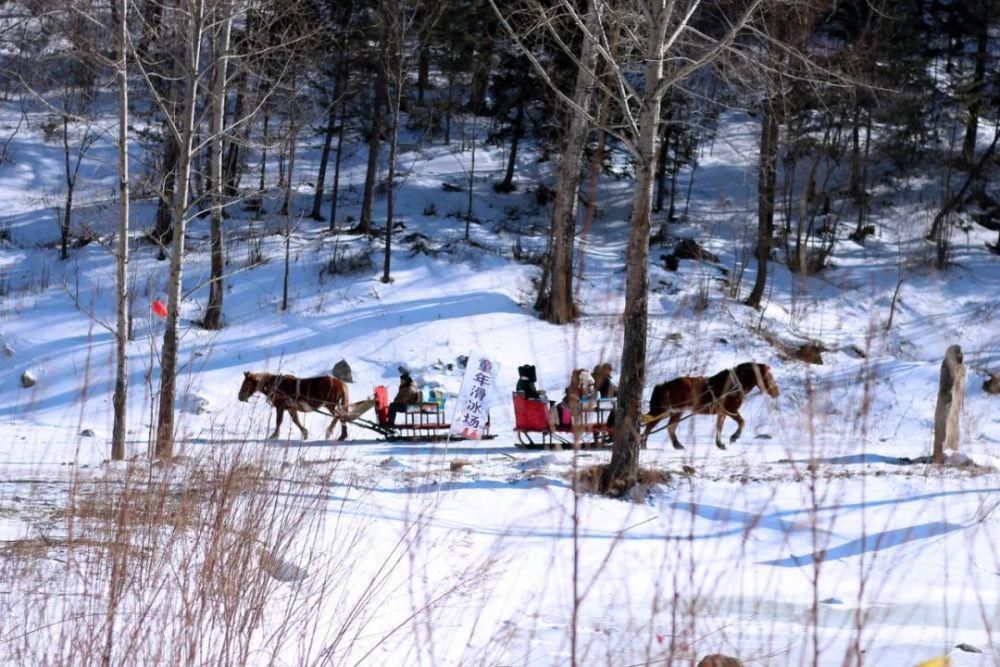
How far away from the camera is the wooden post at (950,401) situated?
10.7m

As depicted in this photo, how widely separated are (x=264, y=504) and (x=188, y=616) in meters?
0.73

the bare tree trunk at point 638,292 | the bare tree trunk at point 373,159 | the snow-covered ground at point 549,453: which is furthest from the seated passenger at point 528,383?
the bare tree trunk at point 373,159

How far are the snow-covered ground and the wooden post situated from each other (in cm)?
51

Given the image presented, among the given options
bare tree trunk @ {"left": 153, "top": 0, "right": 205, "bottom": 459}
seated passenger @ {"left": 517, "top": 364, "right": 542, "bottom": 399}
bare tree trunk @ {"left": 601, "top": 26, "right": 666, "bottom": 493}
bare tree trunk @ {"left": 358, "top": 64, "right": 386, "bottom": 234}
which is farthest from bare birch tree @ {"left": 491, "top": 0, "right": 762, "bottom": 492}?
bare tree trunk @ {"left": 358, "top": 64, "right": 386, "bottom": 234}

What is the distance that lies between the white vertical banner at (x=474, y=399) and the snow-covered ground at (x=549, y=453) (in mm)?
460

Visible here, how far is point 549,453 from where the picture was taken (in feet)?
35.7

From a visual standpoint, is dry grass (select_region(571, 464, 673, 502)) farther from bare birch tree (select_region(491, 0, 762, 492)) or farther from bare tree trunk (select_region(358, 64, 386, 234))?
bare tree trunk (select_region(358, 64, 386, 234))

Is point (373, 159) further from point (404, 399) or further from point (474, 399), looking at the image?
point (474, 399)

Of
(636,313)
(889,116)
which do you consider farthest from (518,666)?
(889,116)

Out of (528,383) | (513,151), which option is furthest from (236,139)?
(513,151)

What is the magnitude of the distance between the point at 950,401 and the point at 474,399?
5.45 metres

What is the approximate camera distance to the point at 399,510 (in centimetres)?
695

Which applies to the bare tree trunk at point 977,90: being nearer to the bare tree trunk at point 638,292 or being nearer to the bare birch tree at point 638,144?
the bare birch tree at point 638,144

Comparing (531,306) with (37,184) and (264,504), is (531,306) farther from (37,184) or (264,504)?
(264,504)
